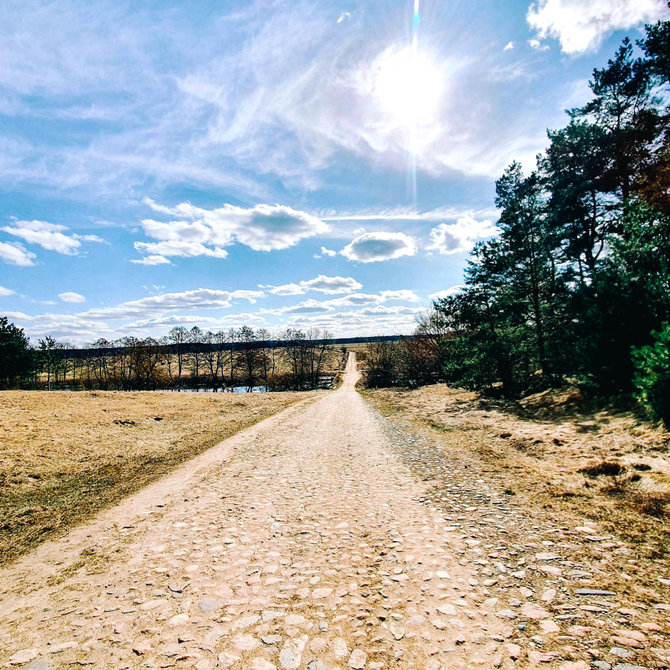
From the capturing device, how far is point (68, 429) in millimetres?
16641

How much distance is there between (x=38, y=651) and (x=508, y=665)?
5.33m

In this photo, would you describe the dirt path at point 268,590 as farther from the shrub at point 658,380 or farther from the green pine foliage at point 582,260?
the green pine foliage at point 582,260

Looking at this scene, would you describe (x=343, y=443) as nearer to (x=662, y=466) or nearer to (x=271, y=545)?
(x=271, y=545)

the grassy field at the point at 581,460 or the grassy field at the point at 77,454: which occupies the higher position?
the grassy field at the point at 581,460

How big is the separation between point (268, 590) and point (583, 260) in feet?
108

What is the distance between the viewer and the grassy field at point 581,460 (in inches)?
246

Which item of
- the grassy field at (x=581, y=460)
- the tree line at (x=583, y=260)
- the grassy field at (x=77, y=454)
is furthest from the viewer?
the tree line at (x=583, y=260)

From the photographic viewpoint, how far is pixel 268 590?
4766mm

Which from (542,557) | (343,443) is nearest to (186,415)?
(343,443)

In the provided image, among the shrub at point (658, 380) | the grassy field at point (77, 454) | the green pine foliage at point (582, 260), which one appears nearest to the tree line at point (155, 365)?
the grassy field at point (77, 454)

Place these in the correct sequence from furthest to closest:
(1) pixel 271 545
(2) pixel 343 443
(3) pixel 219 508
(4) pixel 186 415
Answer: (4) pixel 186 415 < (2) pixel 343 443 < (3) pixel 219 508 < (1) pixel 271 545

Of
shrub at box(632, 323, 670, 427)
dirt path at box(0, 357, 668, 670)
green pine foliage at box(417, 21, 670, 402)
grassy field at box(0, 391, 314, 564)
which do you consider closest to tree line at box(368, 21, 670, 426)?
green pine foliage at box(417, 21, 670, 402)

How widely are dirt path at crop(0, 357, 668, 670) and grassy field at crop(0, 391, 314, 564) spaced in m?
1.59

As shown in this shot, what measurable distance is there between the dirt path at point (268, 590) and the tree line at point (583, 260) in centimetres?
1244
